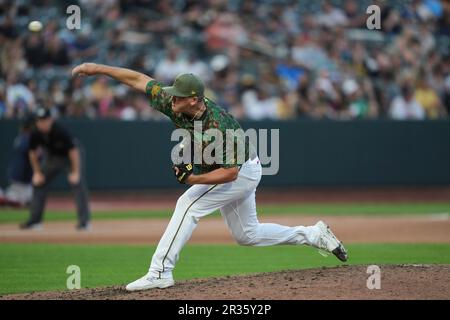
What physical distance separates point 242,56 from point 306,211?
463 cm

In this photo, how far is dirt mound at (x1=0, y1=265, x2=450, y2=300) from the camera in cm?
718

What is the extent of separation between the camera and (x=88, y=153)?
18906 millimetres

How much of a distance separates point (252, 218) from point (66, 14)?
1220 centimetres

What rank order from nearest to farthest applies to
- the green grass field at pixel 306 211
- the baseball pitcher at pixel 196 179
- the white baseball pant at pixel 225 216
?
the baseball pitcher at pixel 196 179
the white baseball pant at pixel 225 216
the green grass field at pixel 306 211

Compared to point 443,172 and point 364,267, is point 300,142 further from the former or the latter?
point 364,267

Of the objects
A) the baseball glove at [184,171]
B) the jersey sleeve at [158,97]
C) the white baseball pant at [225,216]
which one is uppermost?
the jersey sleeve at [158,97]

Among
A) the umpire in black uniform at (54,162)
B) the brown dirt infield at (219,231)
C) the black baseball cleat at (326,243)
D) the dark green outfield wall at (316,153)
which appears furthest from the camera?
the dark green outfield wall at (316,153)

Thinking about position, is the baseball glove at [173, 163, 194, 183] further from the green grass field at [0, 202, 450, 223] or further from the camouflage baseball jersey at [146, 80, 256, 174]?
the green grass field at [0, 202, 450, 223]

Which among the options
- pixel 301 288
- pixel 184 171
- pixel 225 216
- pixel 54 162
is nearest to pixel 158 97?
pixel 184 171

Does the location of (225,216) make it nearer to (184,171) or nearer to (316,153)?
(184,171)

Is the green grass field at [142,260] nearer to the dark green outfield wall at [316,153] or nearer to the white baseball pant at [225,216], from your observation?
the white baseball pant at [225,216]

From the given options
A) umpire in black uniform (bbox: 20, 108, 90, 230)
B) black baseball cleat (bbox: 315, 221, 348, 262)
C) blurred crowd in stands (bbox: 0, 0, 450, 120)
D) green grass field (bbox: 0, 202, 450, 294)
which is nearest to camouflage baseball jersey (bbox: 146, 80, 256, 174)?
black baseball cleat (bbox: 315, 221, 348, 262)

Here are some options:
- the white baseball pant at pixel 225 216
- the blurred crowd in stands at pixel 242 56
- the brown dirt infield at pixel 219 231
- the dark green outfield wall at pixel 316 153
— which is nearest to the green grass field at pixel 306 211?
the brown dirt infield at pixel 219 231

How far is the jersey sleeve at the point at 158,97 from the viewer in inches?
298
